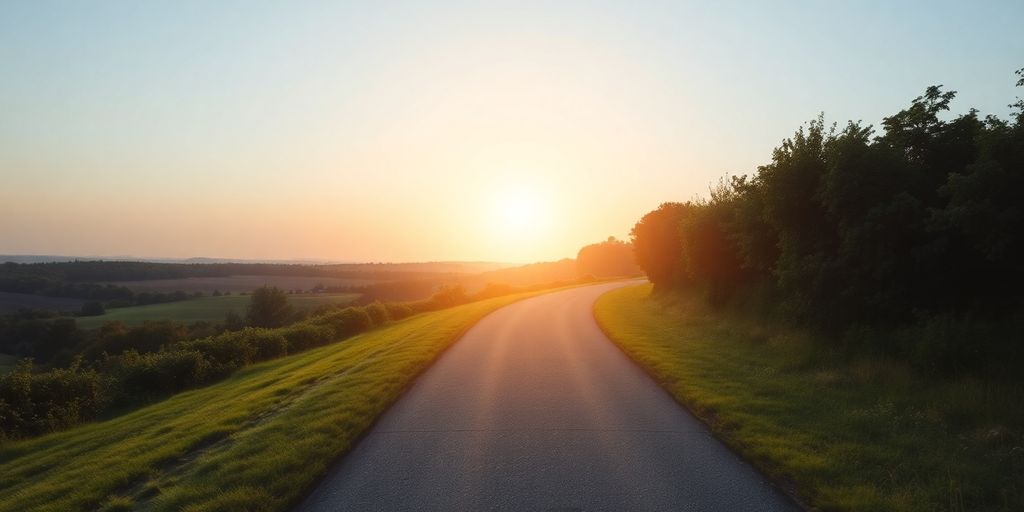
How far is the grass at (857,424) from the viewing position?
19.5ft

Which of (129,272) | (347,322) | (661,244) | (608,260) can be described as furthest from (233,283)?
(661,244)

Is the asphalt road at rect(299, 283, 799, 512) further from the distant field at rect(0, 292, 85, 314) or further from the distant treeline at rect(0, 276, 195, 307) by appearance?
the distant treeline at rect(0, 276, 195, 307)

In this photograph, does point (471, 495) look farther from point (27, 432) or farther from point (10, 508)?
point (27, 432)

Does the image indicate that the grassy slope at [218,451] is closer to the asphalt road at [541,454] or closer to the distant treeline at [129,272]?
the asphalt road at [541,454]

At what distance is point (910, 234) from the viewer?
11258 mm

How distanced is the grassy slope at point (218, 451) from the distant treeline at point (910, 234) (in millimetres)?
9258

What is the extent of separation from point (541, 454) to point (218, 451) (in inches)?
177

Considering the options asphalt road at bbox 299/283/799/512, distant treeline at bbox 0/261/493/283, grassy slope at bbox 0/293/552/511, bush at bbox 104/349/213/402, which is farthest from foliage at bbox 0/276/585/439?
distant treeline at bbox 0/261/493/283

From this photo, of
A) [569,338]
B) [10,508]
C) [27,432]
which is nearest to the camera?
[10,508]

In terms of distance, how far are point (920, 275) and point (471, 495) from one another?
972 centimetres

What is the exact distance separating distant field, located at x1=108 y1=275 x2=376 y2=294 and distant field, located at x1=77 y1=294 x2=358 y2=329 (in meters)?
10.5

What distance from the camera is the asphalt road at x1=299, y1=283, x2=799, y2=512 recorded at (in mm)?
5941

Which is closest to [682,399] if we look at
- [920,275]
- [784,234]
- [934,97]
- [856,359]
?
[856,359]

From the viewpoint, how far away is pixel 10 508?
24.7 ft
